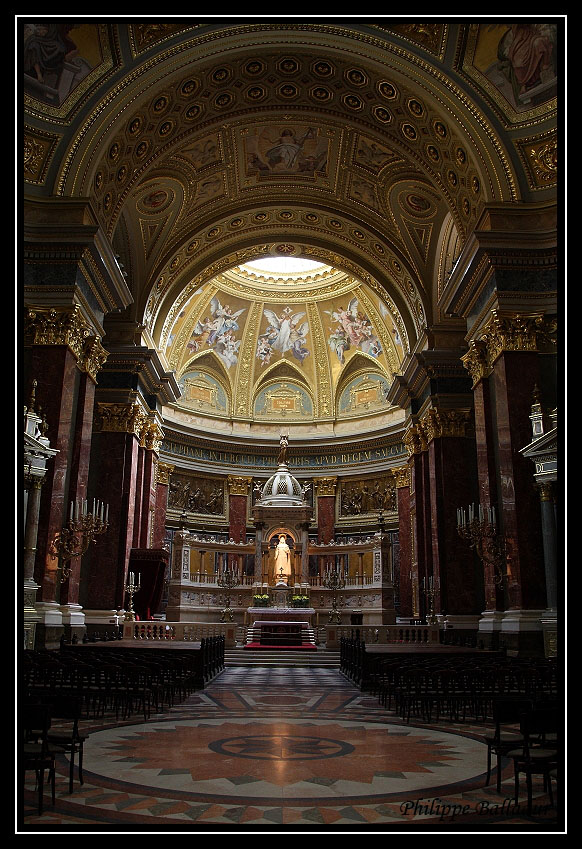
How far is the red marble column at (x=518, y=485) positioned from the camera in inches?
639

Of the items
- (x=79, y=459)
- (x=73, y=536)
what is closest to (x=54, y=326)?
(x=79, y=459)

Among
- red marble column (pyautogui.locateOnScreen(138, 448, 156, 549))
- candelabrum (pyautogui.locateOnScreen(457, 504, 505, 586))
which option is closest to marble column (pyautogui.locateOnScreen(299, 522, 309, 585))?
red marble column (pyautogui.locateOnScreen(138, 448, 156, 549))

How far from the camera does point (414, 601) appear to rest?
98.6ft

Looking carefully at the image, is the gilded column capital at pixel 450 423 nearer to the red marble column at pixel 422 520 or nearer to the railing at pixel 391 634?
the red marble column at pixel 422 520

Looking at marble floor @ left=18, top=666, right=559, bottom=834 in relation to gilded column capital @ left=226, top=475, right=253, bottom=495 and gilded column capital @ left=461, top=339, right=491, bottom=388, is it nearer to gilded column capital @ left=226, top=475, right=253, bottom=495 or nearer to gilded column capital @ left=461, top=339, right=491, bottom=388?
gilded column capital @ left=461, top=339, right=491, bottom=388

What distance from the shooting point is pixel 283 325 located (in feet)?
139

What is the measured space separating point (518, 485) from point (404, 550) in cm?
1900

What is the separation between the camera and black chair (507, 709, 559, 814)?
581 centimetres

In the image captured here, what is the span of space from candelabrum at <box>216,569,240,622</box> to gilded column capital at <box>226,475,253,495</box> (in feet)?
26.0

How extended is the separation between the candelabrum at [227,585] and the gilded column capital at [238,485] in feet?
26.0

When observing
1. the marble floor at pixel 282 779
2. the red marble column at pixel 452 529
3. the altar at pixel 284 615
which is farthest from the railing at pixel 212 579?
the marble floor at pixel 282 779

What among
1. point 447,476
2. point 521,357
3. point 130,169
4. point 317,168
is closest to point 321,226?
point 317,168

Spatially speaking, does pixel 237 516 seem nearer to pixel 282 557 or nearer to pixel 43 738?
pixel 282 557

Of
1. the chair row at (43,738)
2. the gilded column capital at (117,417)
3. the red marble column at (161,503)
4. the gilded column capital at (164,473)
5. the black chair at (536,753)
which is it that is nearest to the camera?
the chair row at (43,738)
